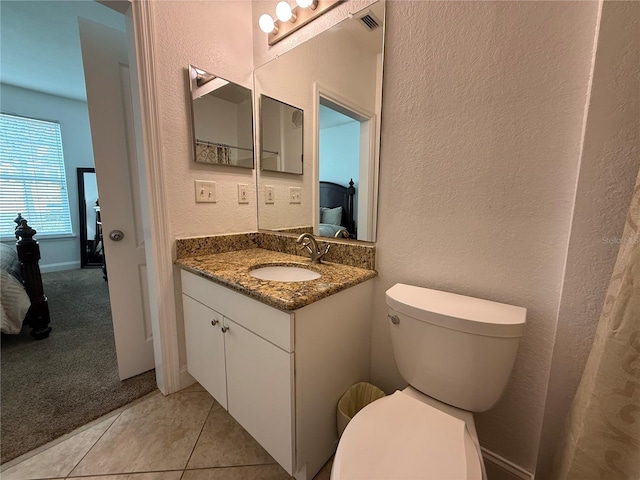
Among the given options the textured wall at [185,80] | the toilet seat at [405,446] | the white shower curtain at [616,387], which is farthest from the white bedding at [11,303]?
the white shower curtain at [616,387]

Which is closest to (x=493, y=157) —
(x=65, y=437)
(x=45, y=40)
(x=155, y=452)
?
(x=155, y=452)

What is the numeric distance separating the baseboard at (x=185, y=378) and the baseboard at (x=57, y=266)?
370 cm

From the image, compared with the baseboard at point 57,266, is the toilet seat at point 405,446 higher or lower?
higher

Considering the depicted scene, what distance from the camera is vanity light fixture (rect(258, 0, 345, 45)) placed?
4.14 ft

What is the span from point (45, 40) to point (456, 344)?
148 inches

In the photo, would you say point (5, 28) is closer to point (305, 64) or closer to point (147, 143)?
point (147, 143)

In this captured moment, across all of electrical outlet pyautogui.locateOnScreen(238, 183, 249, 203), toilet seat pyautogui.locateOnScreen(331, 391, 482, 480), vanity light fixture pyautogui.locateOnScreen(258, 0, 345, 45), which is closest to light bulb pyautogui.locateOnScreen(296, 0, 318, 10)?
vanity light fixture pyautogui.locateOnScreen(258, 0, 345, 45)

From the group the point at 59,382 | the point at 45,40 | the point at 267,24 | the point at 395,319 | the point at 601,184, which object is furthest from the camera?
the point at 45,40

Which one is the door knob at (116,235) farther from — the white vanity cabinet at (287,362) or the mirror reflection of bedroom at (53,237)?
the white vanity cabinet at (287,362)

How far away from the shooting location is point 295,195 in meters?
1.55

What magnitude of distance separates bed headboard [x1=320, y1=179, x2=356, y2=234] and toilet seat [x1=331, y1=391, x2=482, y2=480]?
0.74 m

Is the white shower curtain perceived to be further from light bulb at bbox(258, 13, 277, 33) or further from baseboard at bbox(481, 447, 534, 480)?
light bulb at bbox(258, 13, 277, 33)

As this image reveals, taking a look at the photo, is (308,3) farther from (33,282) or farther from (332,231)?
(33,282)

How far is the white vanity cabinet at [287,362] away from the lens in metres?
0.88
